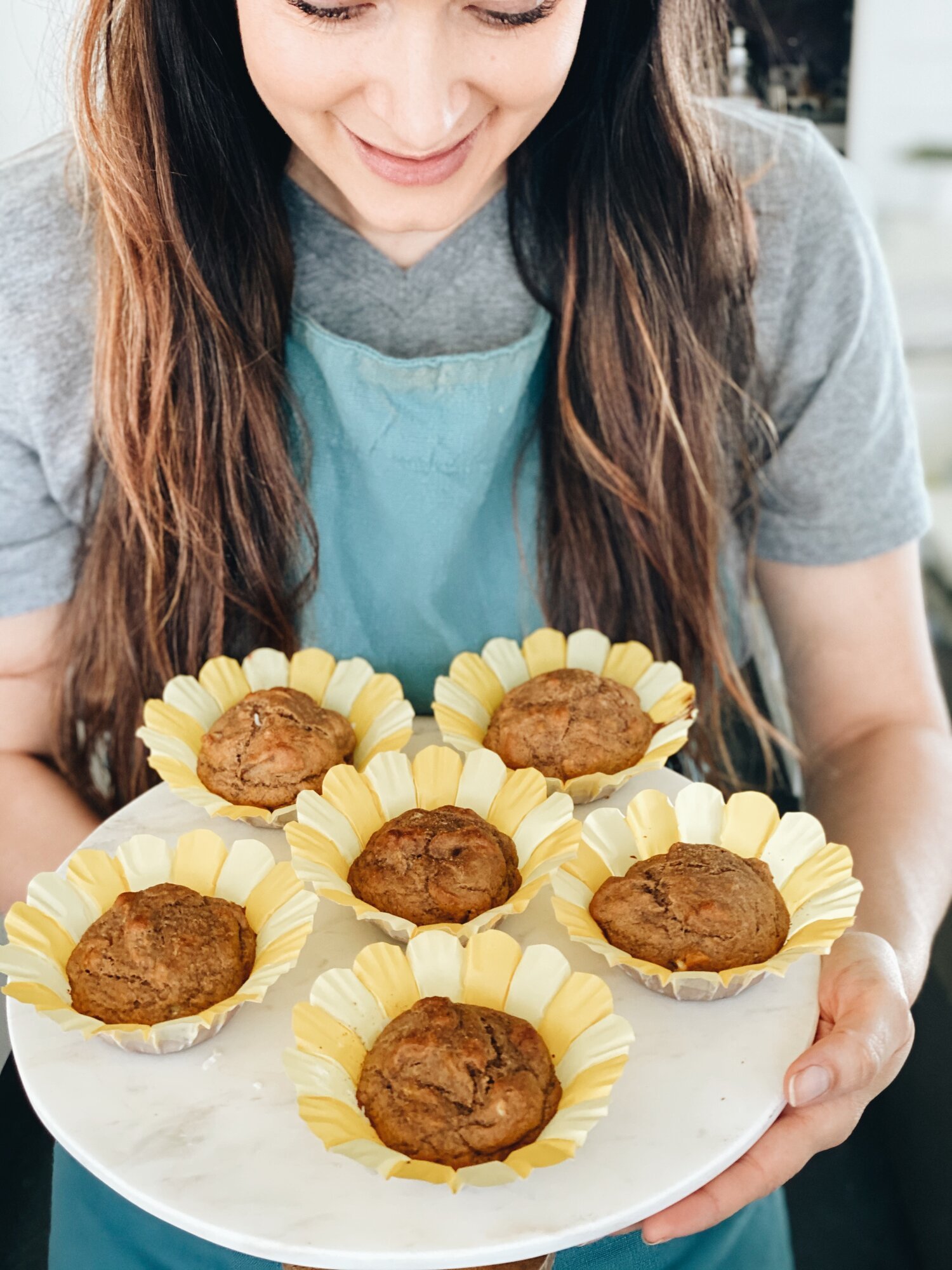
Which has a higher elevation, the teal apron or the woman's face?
the woman's face

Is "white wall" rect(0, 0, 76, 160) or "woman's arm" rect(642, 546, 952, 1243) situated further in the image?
"white wall" rect(0, 0, 76, 160)

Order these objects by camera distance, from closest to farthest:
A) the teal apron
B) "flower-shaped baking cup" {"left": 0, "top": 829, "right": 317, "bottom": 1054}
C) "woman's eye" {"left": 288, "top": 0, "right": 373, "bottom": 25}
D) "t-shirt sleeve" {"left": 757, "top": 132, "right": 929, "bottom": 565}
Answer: "flower-shaped baking cup" {"left": 0, "top": 829, "right": 317, "bottom": 1054}
"woman's eye" {"left": 288, "top": 0, "right": 373, "bottom": 25}
the teal apron
"t-shirt sleeve" {"left": 757, "top": 132, "right": 929, "bottom": 565}

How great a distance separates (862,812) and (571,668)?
0.42 m

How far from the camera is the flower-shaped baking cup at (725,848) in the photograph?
0.90m

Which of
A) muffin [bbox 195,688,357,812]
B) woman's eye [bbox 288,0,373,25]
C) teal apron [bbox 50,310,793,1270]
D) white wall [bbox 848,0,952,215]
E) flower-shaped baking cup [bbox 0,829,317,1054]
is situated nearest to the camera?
flower-shaped baking cup [bbox 0,829,317,1054]

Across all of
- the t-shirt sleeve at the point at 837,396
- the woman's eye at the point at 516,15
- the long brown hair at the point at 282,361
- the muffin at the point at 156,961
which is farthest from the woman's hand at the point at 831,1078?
the woman's eye at the point at 516,15

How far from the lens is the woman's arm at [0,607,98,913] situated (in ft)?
4.16

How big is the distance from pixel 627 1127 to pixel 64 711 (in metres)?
0.91

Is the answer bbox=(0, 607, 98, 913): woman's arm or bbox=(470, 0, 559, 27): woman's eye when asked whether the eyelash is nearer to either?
bbox=(470, 0, 559, 27): woman's eye

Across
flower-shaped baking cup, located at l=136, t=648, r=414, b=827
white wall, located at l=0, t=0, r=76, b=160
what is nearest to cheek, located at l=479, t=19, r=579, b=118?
white wall, located at l=0, t=0, r=76, b=160

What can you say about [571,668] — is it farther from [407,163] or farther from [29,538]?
[29,538]

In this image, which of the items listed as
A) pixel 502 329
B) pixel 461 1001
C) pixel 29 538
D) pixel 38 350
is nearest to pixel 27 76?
pixel 38 350

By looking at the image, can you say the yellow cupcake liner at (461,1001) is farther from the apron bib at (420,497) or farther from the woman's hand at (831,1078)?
the apron bib at (420,497)

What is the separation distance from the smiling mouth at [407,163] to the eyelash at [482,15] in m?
0.11
